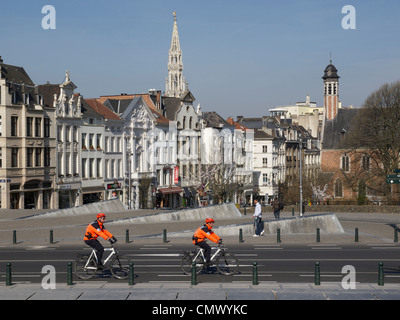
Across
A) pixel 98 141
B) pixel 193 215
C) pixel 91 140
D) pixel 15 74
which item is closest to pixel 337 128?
pixel 98 141

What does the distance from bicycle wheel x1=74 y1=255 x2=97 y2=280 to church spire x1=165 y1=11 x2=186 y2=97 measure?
137 metres

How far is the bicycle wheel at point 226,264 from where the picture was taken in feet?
69.9

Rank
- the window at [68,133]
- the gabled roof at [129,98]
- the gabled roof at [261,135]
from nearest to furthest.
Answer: the window at [68,133]
the gabled roof at [129,98]
the gabled roof at [261,135]

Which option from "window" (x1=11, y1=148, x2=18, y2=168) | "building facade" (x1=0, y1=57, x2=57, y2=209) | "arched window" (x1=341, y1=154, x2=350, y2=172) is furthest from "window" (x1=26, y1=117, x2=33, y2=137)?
"arched window" (x1=341, y1=154, x2=350, y2=172)

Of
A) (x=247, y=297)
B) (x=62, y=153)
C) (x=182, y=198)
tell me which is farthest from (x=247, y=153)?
(x=247, y=297)

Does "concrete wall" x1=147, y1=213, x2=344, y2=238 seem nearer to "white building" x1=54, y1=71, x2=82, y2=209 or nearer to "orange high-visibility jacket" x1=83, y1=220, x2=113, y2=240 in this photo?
"orange high-visibility jacket" x1=83, y1=220, x2=113, y2=240

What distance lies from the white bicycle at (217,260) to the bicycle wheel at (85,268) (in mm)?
2808

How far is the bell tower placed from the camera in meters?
116

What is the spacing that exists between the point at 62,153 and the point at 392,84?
119ft

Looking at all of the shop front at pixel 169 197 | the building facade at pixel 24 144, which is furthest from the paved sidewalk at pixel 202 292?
the shop front at pixel 169 197

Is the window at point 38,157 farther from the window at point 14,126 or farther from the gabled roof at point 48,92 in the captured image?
the gabled roof at point 48,92

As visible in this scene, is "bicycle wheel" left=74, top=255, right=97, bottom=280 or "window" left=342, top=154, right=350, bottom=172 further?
"window" left=342, top=154, right=350, bottom=172
